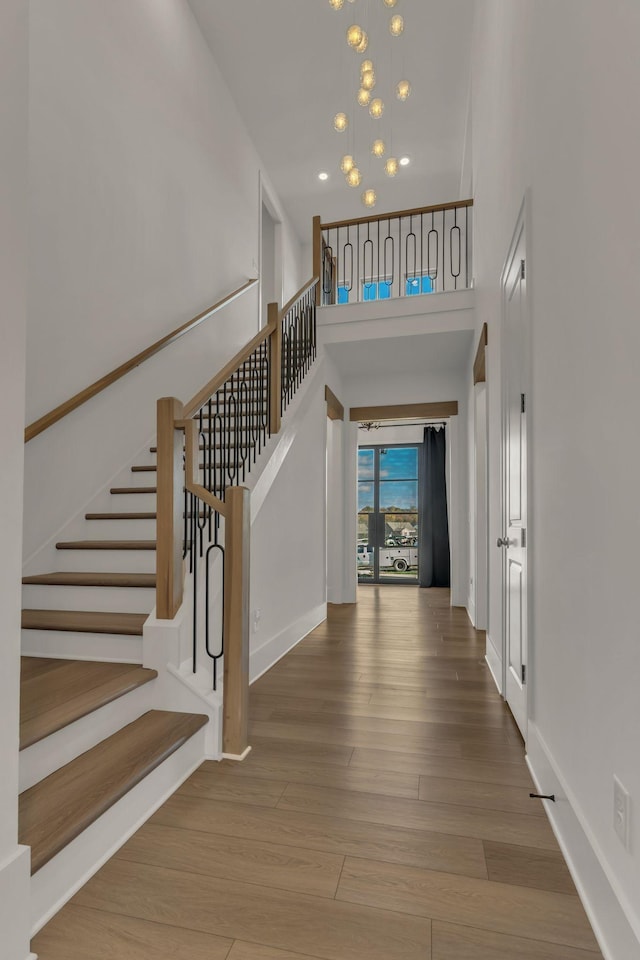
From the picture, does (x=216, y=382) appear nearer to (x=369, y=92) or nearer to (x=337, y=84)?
(x=369, y=92)

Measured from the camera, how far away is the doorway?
30.6 feet

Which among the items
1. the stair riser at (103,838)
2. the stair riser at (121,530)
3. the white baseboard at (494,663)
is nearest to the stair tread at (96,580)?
the stair riser at (121,530)

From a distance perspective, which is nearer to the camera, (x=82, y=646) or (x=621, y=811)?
(x=621, y=811)

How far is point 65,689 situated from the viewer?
2.12 m

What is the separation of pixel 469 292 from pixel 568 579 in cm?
394

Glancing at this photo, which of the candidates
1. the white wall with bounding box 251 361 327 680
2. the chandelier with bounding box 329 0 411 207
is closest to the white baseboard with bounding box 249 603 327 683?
the white wall with bounding box 251 361 327 680

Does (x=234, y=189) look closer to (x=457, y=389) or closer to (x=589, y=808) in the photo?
(x=457, y=389)

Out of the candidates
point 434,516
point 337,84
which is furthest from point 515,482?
point 434,516

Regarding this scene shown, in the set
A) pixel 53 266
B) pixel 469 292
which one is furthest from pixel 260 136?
pixel 53 266

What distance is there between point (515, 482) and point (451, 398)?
3.86 meters

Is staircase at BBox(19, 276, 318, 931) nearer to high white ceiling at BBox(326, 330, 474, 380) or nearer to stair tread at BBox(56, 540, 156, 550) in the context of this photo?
stair tread at BBox(56, 540, 156, 550)

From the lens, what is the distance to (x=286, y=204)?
8.17 meters

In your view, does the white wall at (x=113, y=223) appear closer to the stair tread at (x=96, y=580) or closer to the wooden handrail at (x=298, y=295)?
the stair tread at (x=96, y=580)

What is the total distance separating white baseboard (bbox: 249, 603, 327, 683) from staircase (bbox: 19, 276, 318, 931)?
39.0 inches
